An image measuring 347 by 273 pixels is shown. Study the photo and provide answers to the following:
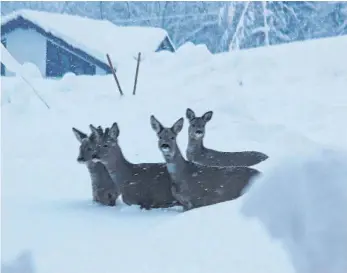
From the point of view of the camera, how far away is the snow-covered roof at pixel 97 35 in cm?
1825

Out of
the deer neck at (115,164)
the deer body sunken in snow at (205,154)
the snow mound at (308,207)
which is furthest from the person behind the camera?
the deer body sunken in snow at (205,154)

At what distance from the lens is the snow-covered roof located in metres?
18.2

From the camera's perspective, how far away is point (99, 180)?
5.44m

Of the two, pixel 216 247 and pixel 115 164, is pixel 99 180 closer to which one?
pixel 115 164

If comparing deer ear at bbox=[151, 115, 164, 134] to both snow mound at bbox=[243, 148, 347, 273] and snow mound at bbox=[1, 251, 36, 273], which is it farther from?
snow mound at bbox=[1, 251, 36, 273]

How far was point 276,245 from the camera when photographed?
139 inches

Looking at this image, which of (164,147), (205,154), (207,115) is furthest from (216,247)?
(205,154)

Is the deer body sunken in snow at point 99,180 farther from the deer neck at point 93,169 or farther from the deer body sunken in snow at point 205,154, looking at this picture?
the deer body sunken in snow at point 205,154

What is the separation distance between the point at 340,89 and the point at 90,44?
9273 millimetres

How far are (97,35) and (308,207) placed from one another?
16.3m

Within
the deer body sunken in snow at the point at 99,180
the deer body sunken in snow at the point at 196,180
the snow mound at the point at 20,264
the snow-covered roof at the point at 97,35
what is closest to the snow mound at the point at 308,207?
the deer body sunken in snow at the point at 196,180

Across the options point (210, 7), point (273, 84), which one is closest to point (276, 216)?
point (273, 84)

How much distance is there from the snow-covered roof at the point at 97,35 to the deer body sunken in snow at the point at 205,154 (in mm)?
11470

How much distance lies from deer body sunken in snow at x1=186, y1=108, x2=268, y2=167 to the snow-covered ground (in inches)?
24.1
